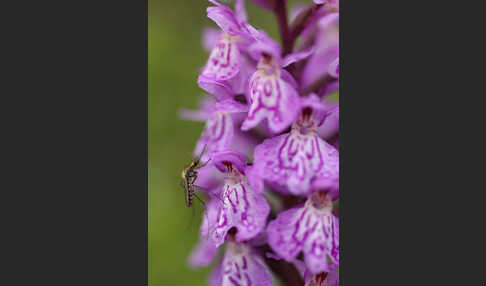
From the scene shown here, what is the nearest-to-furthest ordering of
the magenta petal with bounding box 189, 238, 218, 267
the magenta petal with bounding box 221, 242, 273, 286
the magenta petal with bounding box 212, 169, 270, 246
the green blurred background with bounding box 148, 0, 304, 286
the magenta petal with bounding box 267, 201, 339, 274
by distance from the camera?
the magenta petal with bounding box 267, 201, 339, 274, the magenta petal with bounding box 212, 169, 270, 246, the magenta petal with bounding box 221, 242, 273, 286, the magenta petal with bounding box 189, 238, 218, 267, the green blurred background with bounding box 148, 0, 304, 286

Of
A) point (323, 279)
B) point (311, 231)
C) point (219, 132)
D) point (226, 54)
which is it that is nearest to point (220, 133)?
point (219, 132)

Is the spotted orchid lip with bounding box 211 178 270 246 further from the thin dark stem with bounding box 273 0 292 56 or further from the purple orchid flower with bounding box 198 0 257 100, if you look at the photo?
the thin dark stem with bounding box 273 0 292 56

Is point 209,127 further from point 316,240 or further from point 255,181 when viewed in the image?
point 316,240

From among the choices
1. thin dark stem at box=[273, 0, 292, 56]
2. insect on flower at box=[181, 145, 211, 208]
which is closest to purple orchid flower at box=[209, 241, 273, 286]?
insect on flower at box=[181, 145, 211, 208]

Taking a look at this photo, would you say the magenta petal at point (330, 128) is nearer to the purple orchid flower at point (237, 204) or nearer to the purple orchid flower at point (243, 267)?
the purple orchid flower at point (237, 204)
